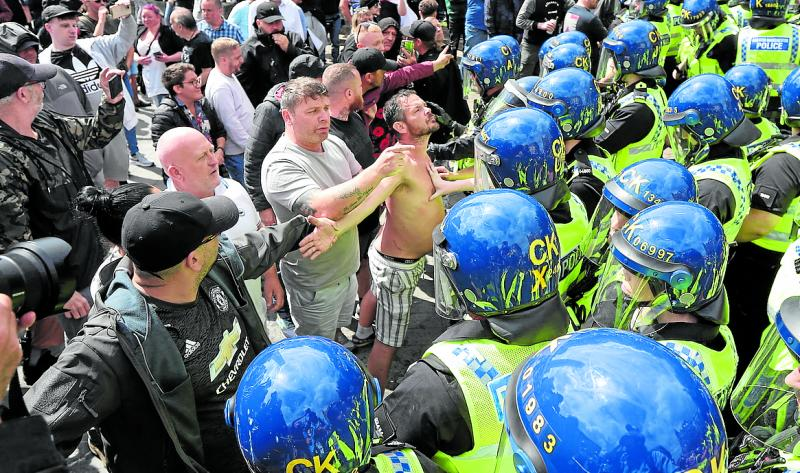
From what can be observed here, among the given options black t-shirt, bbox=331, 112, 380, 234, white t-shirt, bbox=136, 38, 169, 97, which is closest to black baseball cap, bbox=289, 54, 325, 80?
black t-shirt, bbox=331, 112, 380, 234

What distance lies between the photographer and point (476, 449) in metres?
1.99

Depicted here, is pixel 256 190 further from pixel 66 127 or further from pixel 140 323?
pixel 140 323

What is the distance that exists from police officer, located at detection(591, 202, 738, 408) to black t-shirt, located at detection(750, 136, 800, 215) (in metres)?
1.38

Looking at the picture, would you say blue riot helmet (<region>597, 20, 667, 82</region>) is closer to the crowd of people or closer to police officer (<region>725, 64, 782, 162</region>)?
the crowd of people

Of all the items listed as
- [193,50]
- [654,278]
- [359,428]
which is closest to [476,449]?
[359,428]

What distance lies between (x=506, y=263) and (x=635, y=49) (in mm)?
4134

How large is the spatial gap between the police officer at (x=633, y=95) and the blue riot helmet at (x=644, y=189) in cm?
145

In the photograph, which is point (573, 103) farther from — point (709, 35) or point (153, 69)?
point (153, 69)

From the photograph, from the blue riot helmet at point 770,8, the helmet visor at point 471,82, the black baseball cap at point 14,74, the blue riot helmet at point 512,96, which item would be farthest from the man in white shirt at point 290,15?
the blue riot helmet at point 770,8

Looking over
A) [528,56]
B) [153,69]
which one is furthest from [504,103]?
[153,69]

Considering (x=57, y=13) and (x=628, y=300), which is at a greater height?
(x=57, y=13)

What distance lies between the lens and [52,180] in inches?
144

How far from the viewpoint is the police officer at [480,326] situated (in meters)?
1.96

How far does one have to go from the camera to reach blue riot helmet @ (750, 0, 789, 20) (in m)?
6.25
